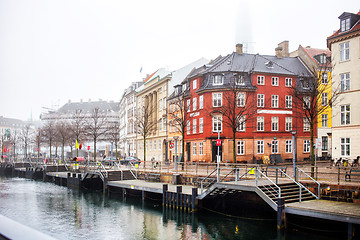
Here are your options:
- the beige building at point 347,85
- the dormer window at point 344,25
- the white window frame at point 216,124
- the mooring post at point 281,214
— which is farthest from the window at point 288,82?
the mooring post at point 281,214

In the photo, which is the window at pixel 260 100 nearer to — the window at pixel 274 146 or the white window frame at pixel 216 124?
the window at pixel 274 146

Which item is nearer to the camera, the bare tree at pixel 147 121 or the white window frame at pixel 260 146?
the white window frame at pixel 260 146

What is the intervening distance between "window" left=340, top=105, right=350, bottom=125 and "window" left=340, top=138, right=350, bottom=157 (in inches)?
63.7

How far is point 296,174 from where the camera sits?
22234 millimetres

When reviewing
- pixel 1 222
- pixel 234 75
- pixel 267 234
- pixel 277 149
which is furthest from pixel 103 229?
pixel 277 149

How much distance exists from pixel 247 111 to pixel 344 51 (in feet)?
49.9

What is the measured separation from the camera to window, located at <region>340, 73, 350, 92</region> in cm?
3347

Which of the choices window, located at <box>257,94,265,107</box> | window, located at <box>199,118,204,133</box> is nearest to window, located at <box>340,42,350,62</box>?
window, located at <box>257,94,265,107</box>

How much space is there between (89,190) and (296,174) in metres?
24.5

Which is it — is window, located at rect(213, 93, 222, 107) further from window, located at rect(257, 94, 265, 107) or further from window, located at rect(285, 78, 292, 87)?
window, located at rect(285, 78, 292, 87)

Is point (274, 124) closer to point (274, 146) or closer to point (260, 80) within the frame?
point (274, 146)

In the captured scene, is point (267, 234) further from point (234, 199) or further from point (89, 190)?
point (89, 190)

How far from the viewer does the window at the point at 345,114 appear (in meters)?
33.5

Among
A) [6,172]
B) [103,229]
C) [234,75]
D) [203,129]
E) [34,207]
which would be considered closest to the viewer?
[103,229]
